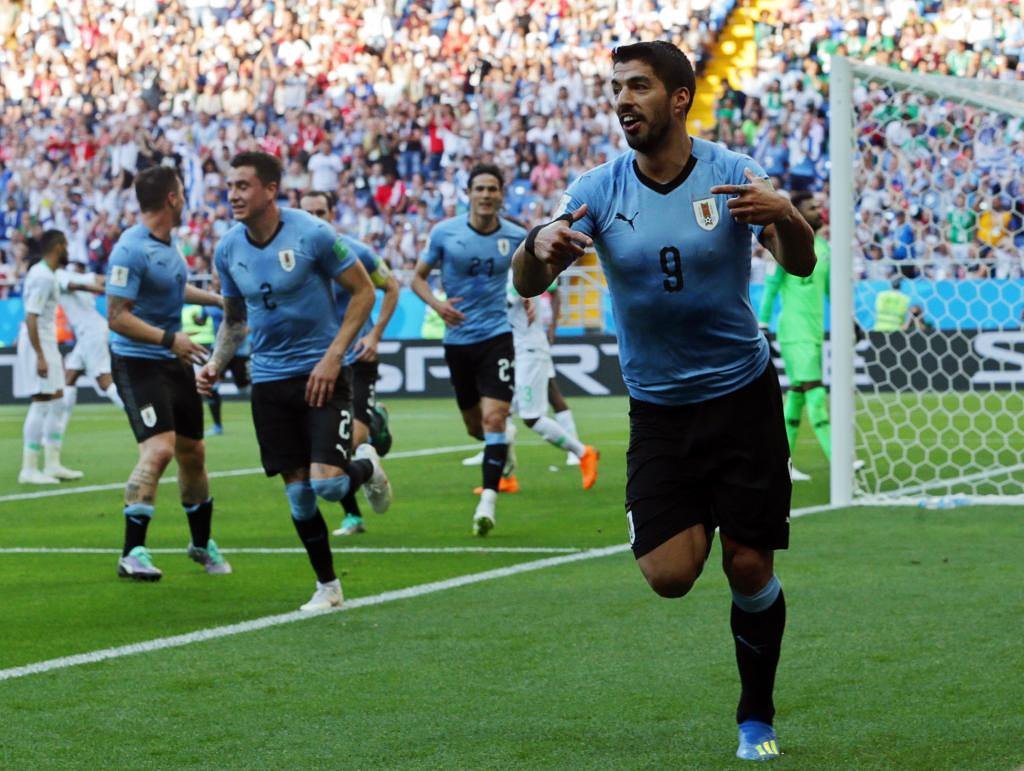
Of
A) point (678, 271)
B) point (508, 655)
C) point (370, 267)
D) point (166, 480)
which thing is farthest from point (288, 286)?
point (166, 480)

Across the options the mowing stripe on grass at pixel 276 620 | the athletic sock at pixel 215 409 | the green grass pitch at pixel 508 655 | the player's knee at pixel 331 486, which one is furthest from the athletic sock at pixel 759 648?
the athletic sock at pixel 215 409

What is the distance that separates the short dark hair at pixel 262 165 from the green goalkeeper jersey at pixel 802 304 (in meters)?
6.28

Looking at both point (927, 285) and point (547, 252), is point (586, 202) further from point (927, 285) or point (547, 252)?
point (927, 285)

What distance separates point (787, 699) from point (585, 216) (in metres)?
1.91

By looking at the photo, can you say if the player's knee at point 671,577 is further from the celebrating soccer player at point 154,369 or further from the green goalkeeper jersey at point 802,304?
the green goalkeeper jersey at point 802,304

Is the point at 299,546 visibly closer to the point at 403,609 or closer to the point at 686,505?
the point at 403,609

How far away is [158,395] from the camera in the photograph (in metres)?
9.34

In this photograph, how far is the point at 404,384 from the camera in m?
26.3

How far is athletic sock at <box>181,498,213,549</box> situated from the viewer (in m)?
9.47

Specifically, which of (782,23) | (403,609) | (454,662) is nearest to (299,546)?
(403,609)

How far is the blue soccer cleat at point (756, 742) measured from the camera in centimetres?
501

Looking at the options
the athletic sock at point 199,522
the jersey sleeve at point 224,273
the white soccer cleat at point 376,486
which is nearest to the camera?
the jersey sleeve at point 224,273

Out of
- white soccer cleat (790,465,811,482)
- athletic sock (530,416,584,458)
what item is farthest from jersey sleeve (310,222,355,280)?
white soccer cleat (790,465,811,482)

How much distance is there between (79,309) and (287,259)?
968 centimetres
